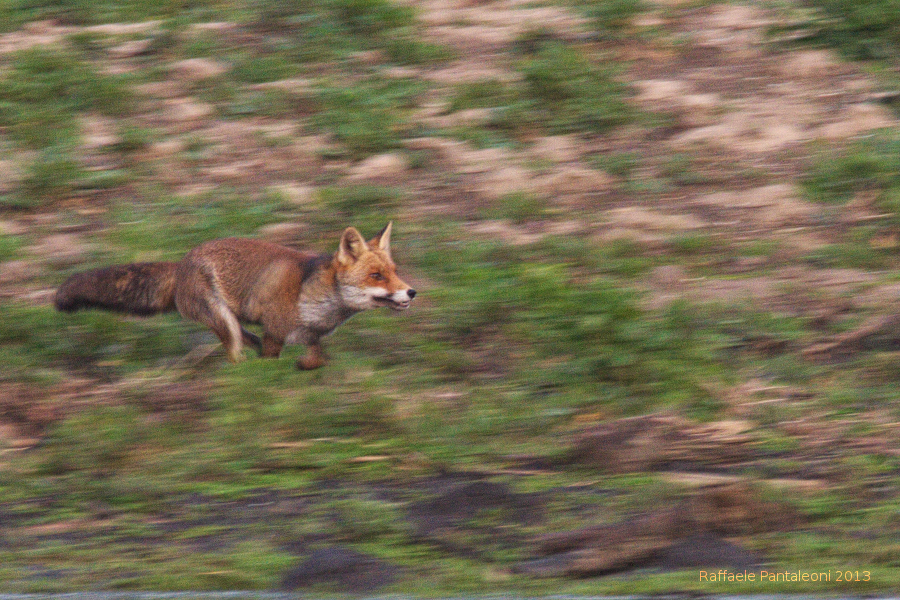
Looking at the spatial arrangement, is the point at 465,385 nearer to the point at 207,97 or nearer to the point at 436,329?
the point at 436,329

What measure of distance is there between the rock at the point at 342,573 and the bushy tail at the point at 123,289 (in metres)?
2.84

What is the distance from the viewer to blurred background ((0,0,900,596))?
4.75 m

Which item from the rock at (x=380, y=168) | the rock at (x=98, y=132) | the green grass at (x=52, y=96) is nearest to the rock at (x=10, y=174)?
the green grass at (x=52, y=96)

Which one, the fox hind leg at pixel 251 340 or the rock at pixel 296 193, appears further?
the rock at pixel 296 193

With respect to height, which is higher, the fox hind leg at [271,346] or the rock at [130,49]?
the rock at [130,49]

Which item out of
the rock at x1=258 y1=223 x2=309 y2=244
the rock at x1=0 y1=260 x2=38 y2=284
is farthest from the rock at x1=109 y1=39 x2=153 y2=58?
the rock at x1=258 y1=223 x2=309 y2=244

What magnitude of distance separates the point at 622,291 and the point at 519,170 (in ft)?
7.70

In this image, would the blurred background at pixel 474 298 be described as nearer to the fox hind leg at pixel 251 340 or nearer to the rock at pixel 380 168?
the rock at pixel 380 168

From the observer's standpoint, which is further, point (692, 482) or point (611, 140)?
point (611, 140)

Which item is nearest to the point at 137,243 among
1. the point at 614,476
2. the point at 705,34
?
the point at 614,476

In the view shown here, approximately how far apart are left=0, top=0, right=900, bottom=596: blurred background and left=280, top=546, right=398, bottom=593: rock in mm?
19

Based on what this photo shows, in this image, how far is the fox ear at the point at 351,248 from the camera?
6.68 meters

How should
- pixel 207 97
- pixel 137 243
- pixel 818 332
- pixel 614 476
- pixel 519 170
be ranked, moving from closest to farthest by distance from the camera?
pixel 614 476
pixel 818 332
pixel 137 243
pixel 519 170
pixel 207 97

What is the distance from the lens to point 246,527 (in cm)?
495
